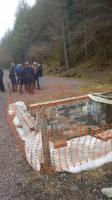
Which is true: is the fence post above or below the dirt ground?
above

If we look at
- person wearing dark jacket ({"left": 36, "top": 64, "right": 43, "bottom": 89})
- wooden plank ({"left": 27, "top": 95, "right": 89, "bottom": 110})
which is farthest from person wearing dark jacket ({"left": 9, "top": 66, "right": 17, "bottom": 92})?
wooden plank ({"left": 27, "top": 95, "right": 89, "bottom": 110})

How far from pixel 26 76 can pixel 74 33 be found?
17.1m

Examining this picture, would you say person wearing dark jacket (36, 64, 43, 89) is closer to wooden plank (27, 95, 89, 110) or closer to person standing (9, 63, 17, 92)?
person standing (9, 63, 17, 92)

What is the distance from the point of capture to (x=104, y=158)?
6203 millimetres

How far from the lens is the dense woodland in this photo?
95.6ft

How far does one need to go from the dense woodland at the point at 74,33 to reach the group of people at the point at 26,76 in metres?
11.2

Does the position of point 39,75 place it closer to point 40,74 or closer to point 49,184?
point 40,74

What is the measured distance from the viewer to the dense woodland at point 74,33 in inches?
1147

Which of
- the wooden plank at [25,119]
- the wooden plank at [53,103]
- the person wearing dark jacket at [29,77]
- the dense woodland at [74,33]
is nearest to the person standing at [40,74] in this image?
the person wearing dark jacket at [29,77]

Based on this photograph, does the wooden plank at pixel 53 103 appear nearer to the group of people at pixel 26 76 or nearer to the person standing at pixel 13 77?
the group of people at pixel 26 76

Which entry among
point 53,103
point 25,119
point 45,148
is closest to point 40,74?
point 53,103

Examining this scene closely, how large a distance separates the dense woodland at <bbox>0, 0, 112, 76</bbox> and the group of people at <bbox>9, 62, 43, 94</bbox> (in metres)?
11.2

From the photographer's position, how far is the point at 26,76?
17.5 meters

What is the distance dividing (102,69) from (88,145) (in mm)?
23054
